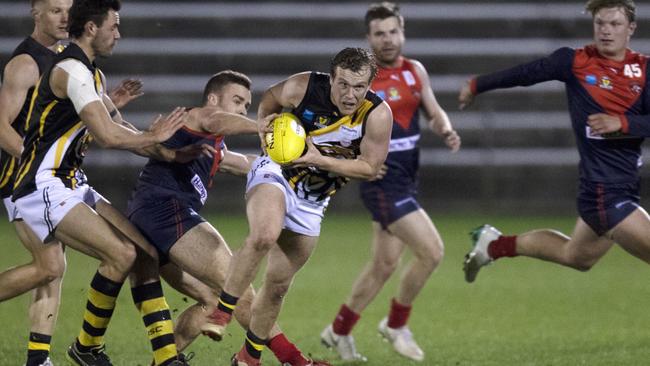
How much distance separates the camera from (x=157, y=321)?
19.1 feet

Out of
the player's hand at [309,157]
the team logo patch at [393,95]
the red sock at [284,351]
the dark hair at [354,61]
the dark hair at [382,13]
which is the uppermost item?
the dark hair at [354,61]

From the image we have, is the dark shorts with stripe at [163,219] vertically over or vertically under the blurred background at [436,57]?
over

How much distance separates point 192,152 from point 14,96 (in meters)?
1.12

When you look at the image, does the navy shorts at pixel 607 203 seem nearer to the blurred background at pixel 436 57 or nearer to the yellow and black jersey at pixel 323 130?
the yellow and black jersey at pixel 323 130

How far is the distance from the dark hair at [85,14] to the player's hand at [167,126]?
A: 65 cm

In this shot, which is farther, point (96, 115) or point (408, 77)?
point (408, 77)

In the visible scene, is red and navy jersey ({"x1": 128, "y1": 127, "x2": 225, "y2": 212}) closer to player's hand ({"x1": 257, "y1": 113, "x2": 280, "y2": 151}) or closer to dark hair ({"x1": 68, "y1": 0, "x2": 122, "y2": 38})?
player's hand ({"x1": 257, "y1": 113, "x2": 280, "y2": 151})

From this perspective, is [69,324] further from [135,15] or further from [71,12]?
[135,15]

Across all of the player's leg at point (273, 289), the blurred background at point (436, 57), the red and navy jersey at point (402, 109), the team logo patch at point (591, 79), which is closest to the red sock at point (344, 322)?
the red and navy jersey at point (402, 109)

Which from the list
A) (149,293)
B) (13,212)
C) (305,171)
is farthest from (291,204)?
(13,212)

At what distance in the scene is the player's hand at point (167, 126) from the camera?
217 inches

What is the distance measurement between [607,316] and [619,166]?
205 centimetres

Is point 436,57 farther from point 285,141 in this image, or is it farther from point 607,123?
point 285,141

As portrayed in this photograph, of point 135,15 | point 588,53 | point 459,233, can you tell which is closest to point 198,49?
point 135,15
